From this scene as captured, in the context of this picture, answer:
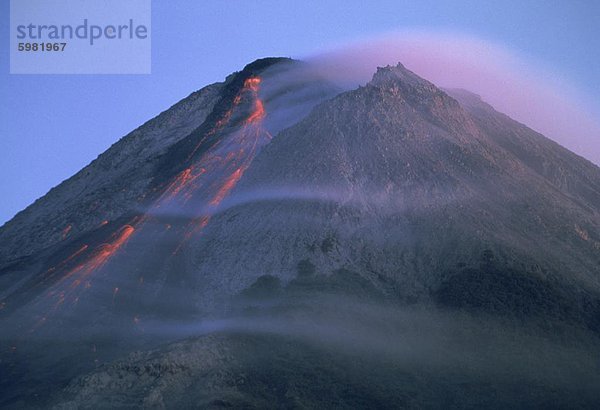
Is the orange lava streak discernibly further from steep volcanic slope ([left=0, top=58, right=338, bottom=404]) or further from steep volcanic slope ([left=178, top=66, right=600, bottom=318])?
steep volcanic slope ([left=178, top=66, right=600, bottom=318])

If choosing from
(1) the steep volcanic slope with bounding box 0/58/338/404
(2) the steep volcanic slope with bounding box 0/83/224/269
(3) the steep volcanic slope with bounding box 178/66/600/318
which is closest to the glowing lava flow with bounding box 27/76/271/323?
(1) the steep volcanic slope with bounding box 0/58/338/404

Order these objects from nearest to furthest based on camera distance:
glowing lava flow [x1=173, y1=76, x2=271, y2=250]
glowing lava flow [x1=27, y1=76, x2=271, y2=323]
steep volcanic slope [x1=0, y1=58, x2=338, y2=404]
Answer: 1. steep volcanic slope [x1=0, y1=58, x2=338, y2=404]
2. glowing lava flow [x1=27, y1=76, x2=271, y2=323]
3. glowing lava flow [x1=173, y1=76, x2=271, y2=250]

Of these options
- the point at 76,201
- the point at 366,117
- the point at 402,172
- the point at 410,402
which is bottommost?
the point at 410,402

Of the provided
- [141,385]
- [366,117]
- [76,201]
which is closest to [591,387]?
[141,385]

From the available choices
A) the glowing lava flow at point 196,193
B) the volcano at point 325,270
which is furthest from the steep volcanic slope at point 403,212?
the glowing lava flow at point 196,193

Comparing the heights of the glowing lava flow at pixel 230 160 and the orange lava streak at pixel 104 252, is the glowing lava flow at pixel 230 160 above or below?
above

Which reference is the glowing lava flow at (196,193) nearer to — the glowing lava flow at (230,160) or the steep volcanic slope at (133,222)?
the glowing lava flow at (230,160)

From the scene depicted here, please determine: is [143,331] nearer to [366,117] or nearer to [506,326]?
[506,326]

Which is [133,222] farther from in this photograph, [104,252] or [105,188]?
[105,188]
